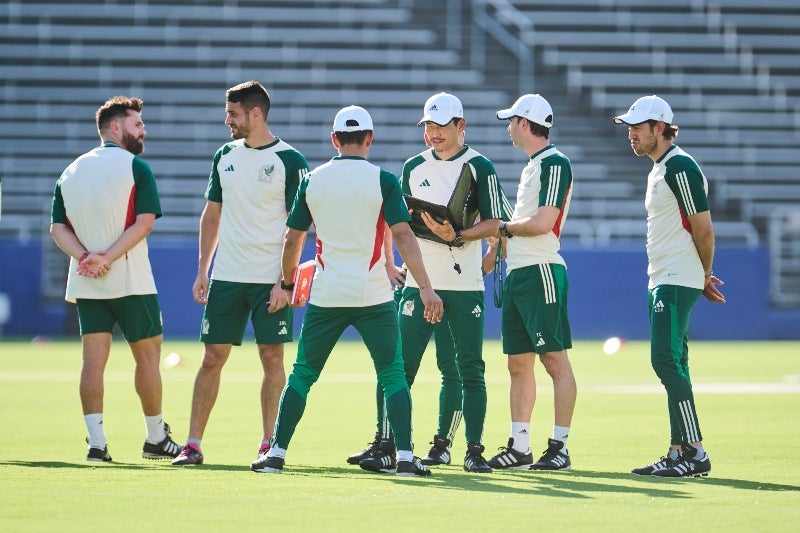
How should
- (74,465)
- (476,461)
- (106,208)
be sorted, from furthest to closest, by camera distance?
(106,208) < (74,465) < (476,461)

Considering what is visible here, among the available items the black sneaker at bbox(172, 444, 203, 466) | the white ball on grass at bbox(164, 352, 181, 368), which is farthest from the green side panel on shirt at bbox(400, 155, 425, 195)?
the white ball on grass at bbox(164, 352, 181, 368)

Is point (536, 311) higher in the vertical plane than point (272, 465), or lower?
higher

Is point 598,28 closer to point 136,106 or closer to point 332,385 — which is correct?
point 332,385

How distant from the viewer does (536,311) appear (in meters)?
9.33

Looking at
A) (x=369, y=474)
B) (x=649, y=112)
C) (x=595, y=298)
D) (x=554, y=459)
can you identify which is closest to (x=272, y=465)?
(x=369, y=474)

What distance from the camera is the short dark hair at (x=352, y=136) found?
864cm

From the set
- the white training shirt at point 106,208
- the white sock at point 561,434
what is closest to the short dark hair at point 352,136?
the white training shirt at point 106,208

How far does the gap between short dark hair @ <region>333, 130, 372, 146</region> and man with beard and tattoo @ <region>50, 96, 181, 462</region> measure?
63.7 inches

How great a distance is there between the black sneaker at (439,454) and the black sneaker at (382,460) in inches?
18.0

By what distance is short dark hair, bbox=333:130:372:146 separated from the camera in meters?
8.64

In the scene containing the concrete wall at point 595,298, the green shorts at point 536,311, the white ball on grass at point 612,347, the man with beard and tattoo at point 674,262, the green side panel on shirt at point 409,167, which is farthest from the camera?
the concrete wall at point 595,298

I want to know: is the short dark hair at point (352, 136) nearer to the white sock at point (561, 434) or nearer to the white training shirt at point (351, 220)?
the white training shirt at point (351, 220)

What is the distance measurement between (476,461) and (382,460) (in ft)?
1.93

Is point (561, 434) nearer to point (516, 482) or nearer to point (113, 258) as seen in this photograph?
point (516, 482)
